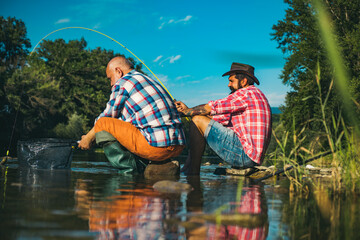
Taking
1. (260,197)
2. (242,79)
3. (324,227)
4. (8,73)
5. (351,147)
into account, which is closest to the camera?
(324,227)

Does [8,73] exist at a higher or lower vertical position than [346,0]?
lower

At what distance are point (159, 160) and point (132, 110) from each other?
2.41 ft

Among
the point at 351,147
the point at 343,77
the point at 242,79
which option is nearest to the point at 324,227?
the point at 343,77

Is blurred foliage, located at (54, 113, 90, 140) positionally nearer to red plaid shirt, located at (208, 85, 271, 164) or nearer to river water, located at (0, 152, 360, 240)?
red plaid shirt, located at (208, 85, 271, 164)

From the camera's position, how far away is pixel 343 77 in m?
2.46

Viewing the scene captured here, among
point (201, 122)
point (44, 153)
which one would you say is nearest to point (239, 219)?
point (201, 122)

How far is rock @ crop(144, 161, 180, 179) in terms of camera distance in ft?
17.5

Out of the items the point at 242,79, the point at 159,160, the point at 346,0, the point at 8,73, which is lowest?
the point at 159,160

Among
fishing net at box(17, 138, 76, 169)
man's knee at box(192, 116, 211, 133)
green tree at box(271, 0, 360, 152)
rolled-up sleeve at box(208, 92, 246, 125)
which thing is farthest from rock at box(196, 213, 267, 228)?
green tree at box(271, 0, 360, 152)

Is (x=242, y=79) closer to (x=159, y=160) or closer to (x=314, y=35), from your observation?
(x=159, y=160)

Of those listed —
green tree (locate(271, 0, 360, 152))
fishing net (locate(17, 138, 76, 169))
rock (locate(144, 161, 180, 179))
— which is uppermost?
green tree (locate(271, 0, 360, 152))

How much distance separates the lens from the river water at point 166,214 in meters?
2.04

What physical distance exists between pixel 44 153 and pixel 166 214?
399cm

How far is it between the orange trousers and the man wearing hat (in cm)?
64
